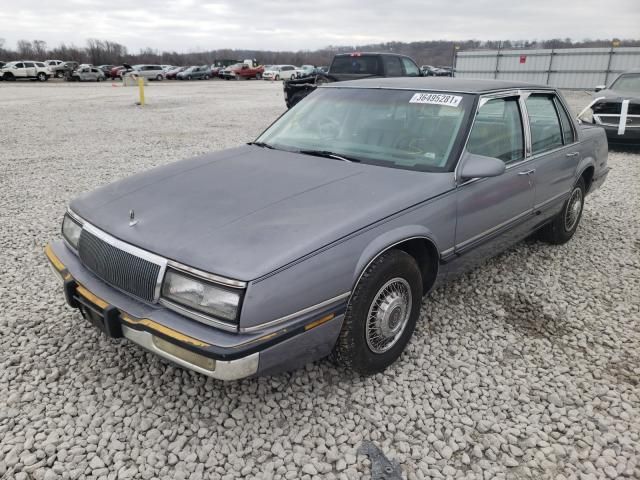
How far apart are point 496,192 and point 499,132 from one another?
502 mm

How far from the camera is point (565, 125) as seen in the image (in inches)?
171

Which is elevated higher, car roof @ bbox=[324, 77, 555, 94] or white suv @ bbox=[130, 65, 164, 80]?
white suv @ bbox=[130, 65, 164, 80]

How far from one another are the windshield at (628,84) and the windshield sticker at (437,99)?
876cm

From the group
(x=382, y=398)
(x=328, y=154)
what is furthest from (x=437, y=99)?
(x=382, y=398)

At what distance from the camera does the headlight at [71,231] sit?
279cm

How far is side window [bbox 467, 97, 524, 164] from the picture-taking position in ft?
10.5

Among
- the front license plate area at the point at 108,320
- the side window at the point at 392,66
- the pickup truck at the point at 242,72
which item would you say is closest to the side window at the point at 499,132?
the front license plate area at the point at 108,320

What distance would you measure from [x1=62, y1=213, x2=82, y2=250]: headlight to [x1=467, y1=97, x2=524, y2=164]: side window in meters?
2.46

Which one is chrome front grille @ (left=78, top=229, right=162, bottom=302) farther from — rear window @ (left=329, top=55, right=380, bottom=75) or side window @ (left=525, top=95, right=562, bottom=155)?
rear window @ (left=329, top=55, right=380, bottom=75)

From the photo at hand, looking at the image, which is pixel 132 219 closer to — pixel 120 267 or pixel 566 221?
pixel 120 267

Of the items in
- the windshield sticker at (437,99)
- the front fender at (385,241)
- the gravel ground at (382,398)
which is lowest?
the gravel ground at (382,398)

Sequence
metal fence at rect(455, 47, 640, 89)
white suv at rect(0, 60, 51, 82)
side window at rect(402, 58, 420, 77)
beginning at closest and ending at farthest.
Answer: side window at rect(402, 58, 420, 77)
metal fence at rect(455, 47, 640, 89)
white suv at rect(0, 60, 51, 82)

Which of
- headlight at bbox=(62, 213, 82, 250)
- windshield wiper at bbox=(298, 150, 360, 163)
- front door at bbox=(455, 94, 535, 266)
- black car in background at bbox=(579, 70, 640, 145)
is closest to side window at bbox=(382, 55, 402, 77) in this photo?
black car in background at bbox=(579, 70, 640, 145)

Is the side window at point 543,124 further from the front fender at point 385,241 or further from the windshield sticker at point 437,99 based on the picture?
the front fender at point 385,241
